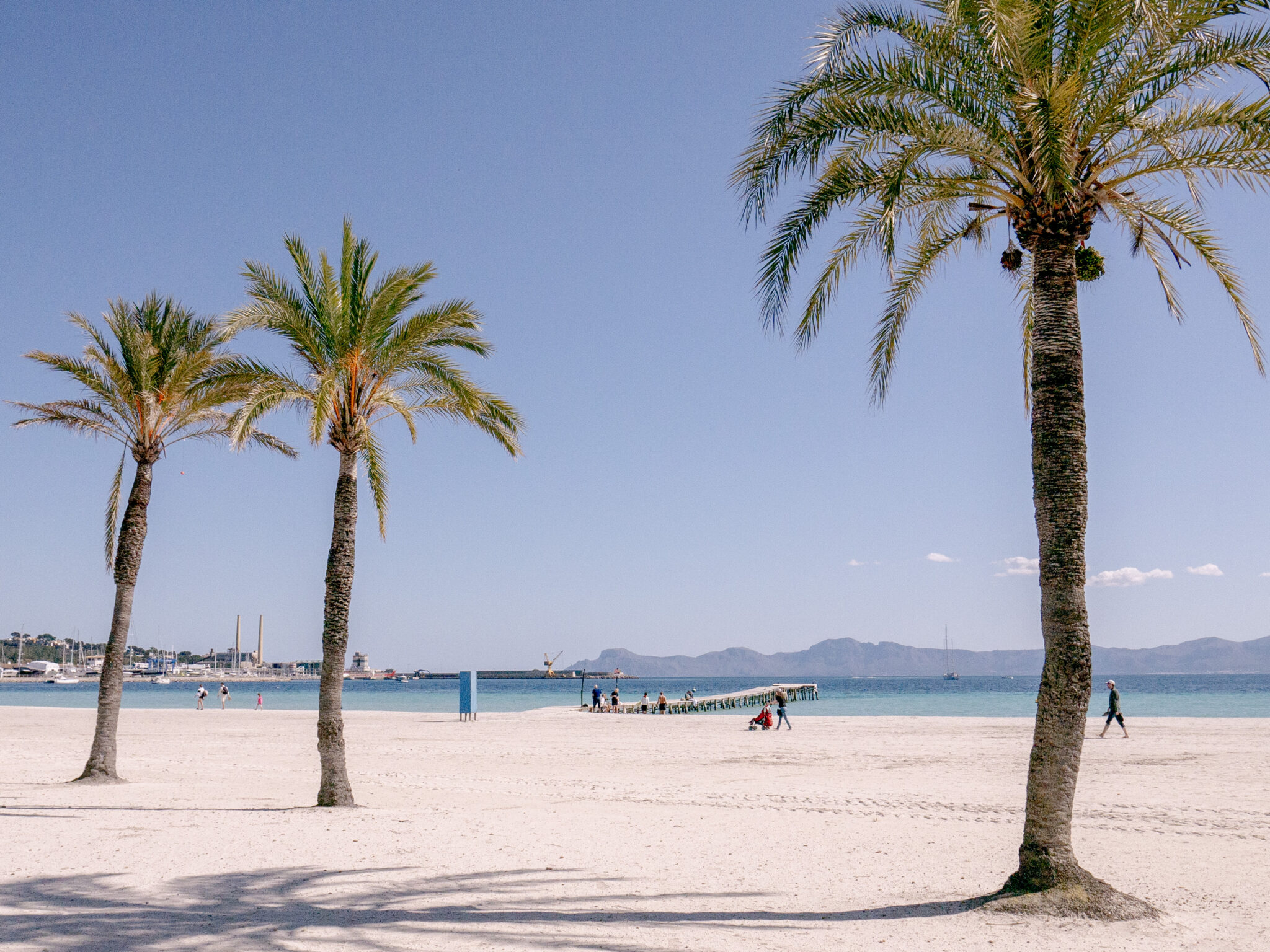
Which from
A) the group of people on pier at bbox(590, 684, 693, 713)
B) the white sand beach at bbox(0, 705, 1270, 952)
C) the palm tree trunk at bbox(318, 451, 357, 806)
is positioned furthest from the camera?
the group of people on pier at bbox(590, 684, 693, 713)

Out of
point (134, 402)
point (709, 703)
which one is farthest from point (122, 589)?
point (709, 703)

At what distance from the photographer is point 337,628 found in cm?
1377

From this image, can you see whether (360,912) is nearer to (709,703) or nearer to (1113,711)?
(1113,711)

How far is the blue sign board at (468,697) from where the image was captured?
3762 centimetres

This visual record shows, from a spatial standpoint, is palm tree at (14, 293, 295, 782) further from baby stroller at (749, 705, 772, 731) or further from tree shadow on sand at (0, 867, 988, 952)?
baby stroller at (749, 705, 772, 731)

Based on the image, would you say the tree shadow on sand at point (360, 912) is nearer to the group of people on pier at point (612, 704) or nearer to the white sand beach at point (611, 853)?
the white sand beach at point (611, 853)

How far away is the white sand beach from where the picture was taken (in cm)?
724

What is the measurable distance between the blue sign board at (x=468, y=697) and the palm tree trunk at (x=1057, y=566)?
102 feet

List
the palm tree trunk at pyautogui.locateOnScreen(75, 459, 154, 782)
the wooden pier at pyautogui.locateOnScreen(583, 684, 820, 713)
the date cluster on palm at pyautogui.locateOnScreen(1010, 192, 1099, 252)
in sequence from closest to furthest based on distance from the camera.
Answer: the date cluster on palm at pyautogui.locateOnScreen(1010, 192, 1099, 252), the palm tree trunk at pyautogui.locateOnScreen(75, 459, 154, 782), the wooden pier at pyautogui.locateOnScreen(583, 684, 820, 713)

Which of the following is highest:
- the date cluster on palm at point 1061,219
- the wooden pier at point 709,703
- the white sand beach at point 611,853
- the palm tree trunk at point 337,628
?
the date cluster on palm at point 1061,219

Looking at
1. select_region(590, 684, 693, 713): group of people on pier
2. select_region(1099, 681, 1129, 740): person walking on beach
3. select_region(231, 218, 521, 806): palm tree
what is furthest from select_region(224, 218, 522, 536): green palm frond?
select_region(590, 684, 693, 713): group of people on pier

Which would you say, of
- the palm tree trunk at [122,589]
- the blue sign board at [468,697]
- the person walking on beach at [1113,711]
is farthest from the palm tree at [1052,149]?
the blue sign board at [468,697]

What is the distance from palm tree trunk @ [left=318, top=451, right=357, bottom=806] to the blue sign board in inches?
939

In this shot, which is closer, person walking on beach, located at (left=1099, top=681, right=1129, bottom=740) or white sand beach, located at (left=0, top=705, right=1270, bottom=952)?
white sand beach, located at (left=0, top=705, right=1270, bottom=952)
